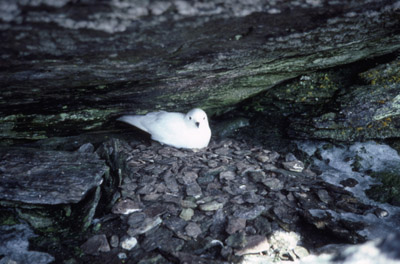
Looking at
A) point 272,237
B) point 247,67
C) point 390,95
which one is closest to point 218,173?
point 272,237

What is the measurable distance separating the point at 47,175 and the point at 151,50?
175 centimetres

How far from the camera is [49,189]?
2676mm

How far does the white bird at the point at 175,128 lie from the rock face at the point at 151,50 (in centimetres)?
18

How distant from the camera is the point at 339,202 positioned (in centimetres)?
289

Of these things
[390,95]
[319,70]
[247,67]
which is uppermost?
[247,67]

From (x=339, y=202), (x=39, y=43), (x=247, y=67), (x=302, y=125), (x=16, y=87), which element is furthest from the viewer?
(x=302, y=125)

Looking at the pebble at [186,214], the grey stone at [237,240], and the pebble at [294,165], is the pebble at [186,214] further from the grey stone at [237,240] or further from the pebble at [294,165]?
the pebble at [294,165]

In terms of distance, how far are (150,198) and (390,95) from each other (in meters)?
3.28

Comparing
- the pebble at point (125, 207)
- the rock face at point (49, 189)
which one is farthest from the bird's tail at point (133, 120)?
the pebble at point (125, 207)

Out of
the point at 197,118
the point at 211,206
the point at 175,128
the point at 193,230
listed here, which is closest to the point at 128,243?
the point at 193,230

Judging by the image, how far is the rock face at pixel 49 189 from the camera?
102 inches

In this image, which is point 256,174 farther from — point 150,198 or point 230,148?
point 150,198

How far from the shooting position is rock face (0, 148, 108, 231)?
2598mm

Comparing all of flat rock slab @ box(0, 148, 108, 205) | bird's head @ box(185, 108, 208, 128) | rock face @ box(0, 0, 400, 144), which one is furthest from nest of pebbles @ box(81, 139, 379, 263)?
rock face @ box(0, 0, 400, 144)
